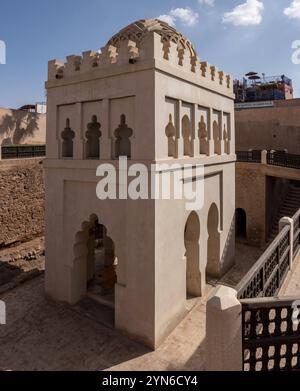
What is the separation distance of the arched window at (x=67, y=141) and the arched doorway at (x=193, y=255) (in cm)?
404

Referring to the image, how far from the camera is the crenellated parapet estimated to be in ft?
23.1

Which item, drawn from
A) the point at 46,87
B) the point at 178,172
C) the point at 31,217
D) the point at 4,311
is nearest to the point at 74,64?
the point at 46,87

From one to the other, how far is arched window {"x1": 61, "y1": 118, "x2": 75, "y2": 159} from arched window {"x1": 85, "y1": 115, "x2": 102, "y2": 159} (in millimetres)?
708

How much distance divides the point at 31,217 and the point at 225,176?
10.8 m

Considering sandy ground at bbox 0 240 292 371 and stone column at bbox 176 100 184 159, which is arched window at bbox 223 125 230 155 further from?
sandy ground at bbox 0 240 292 371

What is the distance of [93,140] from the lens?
8.76m

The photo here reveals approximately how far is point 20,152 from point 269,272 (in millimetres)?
15282

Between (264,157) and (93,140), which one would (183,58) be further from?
(264,157)

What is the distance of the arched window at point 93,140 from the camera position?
8516 millimetres

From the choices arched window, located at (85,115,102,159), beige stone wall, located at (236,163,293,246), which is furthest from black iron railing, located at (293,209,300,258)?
beige stone wall, located at (236,163,293,246)

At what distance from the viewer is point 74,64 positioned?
8477 mm

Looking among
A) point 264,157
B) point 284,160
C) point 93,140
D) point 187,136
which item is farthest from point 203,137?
point 284,160

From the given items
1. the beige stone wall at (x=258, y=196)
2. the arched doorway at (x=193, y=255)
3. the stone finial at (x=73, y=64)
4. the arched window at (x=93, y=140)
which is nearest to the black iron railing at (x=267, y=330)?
the arched doorway at (x=193, y=255)

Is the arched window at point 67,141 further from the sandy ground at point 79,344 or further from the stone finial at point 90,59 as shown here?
the sandy ground at point 79,344
